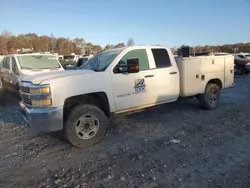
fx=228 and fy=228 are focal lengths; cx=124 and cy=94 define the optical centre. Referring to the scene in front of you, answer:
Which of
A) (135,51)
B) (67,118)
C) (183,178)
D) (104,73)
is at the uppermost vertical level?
(135,51)

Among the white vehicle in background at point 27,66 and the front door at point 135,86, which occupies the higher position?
the white vehicle in background at point 27,66

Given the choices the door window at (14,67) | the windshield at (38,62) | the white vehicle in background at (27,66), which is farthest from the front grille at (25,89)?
the door window at (14,67)

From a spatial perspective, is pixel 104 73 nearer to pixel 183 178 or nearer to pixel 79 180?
pixel 79 180

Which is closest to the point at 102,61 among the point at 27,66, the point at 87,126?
the point at 87,126

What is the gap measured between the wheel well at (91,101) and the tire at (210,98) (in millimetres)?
3320

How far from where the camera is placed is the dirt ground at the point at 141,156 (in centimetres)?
327

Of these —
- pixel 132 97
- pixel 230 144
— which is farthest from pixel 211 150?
pixel 132 97

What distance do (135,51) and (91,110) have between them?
182 centimetres

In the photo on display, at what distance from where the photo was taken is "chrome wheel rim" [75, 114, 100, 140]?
177 inches

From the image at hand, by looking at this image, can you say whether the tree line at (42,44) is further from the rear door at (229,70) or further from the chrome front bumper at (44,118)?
the chrome front bumper at (44,118)

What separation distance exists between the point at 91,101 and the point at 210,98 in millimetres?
3953

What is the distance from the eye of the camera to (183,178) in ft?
10.6

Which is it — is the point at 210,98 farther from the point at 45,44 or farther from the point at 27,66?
the point at 45,44

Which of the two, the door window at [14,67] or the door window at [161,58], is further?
the door window at [14,67]
